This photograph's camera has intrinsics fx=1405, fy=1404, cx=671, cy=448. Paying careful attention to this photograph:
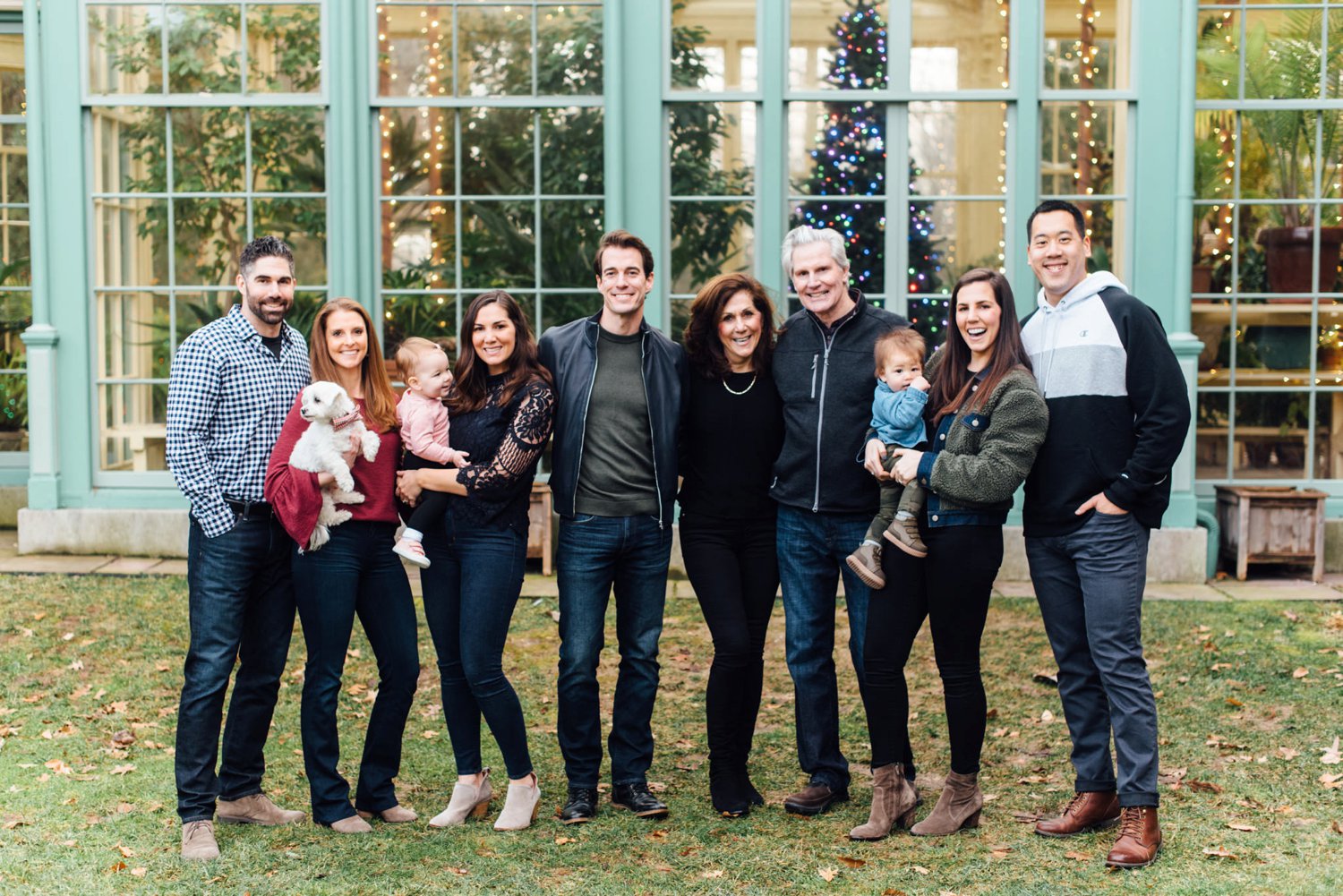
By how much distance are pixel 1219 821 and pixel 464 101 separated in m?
6.15

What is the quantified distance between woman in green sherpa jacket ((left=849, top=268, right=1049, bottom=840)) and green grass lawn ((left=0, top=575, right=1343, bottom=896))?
259 millimetres

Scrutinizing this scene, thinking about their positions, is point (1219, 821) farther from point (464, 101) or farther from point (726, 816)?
point (464, 101)

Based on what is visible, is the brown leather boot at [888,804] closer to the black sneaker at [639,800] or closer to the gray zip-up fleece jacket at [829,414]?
the black sneaker at [639,800]

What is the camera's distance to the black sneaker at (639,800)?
187 inches

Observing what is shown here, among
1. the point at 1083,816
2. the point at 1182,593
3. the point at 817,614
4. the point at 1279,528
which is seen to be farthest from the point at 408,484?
the point at 1279,528

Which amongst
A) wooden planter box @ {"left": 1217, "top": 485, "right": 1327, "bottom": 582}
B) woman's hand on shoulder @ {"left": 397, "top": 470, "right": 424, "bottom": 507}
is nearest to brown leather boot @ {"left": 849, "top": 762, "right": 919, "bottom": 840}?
woman's hand on shoulder @ {"left": 397, "top": 470, "right": 424, "bottom": 507}

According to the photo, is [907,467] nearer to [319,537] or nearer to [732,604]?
[732,604]

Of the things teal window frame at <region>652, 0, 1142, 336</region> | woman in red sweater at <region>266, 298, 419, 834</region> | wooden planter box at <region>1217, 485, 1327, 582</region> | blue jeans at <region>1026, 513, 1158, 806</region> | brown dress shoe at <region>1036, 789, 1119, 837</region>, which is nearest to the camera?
blue jeans at <region>1026, 513, 1158, 806</region>

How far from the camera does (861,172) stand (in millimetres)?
8789

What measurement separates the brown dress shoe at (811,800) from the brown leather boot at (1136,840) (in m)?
0.96

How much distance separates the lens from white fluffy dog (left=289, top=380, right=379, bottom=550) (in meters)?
4.26

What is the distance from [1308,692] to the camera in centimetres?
623

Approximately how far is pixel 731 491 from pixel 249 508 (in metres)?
1.55

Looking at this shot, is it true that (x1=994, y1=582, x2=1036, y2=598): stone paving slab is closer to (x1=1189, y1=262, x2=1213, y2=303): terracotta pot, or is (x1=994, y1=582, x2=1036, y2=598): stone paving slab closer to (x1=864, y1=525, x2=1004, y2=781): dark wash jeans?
(x1=1189, y1=262, x2=1213, y2=303): terracotta pot
